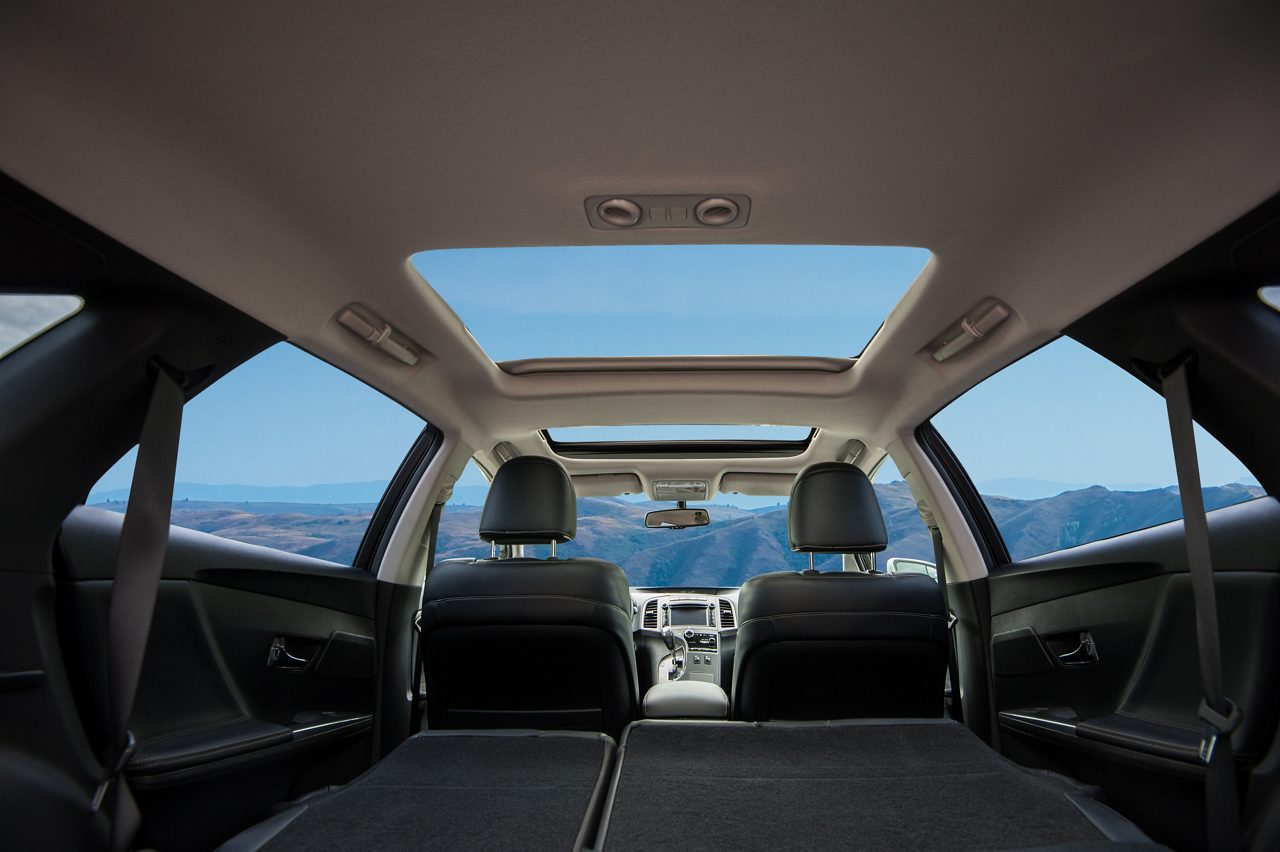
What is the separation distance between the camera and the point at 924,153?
1.76 m

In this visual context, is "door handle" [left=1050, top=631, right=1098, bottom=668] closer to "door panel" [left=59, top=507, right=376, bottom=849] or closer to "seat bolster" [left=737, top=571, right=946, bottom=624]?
"seat bolster" [left=737, top=571, right=946, bottom=624]

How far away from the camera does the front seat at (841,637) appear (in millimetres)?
2766

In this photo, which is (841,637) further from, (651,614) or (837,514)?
(651,614)

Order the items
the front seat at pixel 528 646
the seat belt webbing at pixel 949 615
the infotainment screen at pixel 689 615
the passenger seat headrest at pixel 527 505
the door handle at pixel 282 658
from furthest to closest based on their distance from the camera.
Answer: the infotainment screen at pixel 689 615
the seat belt webbing at pixel 949 615
the passenger seat headrest at pixel 527 505
the front seat at pixel 528 646
the door handle at pixel 282 658

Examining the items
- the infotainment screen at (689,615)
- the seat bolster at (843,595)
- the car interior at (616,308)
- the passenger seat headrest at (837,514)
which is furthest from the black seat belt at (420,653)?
the infotainment screen at (689,615)

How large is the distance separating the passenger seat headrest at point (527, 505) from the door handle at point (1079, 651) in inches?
84.0

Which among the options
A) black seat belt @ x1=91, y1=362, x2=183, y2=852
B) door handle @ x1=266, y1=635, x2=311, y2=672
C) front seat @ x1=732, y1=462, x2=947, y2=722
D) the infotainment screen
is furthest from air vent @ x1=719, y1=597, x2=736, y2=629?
black seat belt @ x1=91, y1=362, x2=183, y2=852

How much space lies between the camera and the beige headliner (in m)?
1.37

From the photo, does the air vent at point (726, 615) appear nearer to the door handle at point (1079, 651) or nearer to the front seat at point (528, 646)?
the front seat at point (528, 646)

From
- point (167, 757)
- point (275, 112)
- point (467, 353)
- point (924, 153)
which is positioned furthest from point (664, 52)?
point (167, 757)

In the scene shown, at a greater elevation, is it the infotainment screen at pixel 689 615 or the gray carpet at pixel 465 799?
the infotainment screen at pixel 689 615

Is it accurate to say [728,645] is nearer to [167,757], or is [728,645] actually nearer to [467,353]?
[467,353]

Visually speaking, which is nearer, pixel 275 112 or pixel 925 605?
pixel 275 112

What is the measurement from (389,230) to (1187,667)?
285 cm
